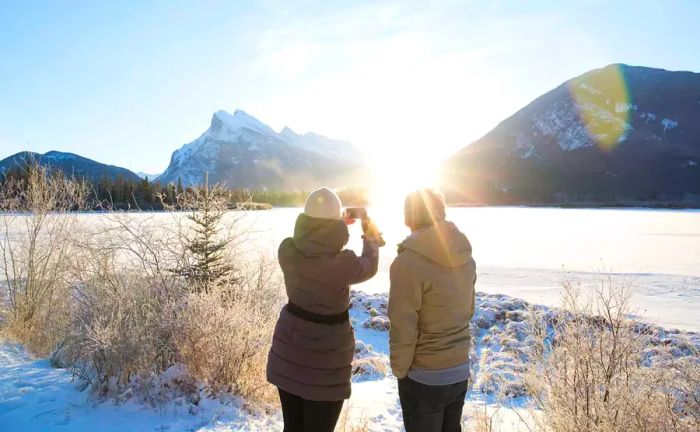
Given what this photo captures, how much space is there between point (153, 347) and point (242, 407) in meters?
1.10

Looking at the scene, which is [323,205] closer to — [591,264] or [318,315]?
[318,315]

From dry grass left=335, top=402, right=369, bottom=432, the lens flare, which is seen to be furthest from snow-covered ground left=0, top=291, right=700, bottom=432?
the lens flare

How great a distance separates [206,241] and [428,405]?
17.6 ft

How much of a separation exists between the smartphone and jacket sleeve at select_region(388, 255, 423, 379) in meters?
0.48

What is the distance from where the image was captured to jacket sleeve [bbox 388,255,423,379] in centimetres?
223

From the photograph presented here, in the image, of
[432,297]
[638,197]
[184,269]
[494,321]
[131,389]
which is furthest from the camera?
[638,197]

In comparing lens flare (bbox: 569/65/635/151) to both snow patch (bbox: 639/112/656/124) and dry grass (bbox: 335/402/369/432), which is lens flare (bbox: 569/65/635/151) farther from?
dry grass (bbox: 335/402/369/432)

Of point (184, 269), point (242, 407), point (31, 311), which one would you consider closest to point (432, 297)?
point (242, 407)

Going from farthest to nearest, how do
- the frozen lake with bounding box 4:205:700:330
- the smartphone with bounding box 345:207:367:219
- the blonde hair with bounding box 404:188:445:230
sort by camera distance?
the frozen lake with bounding box 4:205:700:330 → the smartphone with bounding box 345:207:367:219 → the blonde hair with bounding box 404:188:445:230

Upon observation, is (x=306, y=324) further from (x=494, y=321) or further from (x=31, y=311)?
(x=494, y=321)

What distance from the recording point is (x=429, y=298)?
2.26m

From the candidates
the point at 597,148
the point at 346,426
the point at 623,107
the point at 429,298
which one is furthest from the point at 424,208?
the point at 623,107

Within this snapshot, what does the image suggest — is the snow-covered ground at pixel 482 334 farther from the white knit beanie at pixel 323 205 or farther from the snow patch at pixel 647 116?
the snow patch at pixel 647 116

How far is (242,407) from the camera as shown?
4184mm
